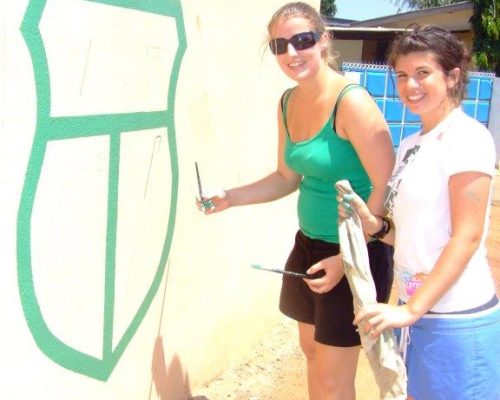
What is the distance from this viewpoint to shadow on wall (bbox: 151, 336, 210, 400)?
2.59 meters

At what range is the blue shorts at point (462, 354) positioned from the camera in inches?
66.2

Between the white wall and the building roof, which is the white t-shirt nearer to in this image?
the white wall

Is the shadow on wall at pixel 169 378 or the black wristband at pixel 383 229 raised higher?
the black wristband at pixel 383 229

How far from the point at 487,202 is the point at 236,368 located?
81.4 inches

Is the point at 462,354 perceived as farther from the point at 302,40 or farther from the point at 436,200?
the point at 302,40

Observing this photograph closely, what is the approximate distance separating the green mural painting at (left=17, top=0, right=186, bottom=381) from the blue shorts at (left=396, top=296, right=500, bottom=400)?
113 centimetres

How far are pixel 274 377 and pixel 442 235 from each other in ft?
6.43

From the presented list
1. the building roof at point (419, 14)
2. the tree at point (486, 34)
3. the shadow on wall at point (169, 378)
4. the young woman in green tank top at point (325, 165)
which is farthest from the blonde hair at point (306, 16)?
the building roof at point (419, 14)

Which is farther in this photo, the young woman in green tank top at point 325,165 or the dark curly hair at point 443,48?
the young woman in green tank top at point 325,165

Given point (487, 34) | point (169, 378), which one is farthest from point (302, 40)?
point (487, 34)

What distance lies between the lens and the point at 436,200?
166 cm

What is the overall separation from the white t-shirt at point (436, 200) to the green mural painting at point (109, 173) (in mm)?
979

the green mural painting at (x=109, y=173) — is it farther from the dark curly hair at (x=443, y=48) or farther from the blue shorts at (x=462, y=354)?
the blue shorts at (x=462, y=354)

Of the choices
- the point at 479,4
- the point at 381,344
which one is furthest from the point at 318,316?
the point at 479,4
